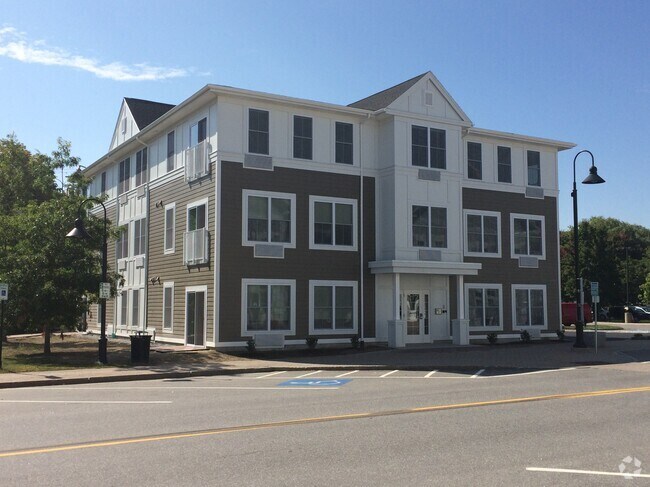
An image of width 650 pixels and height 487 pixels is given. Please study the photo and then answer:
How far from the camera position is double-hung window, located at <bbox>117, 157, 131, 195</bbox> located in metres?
34.5

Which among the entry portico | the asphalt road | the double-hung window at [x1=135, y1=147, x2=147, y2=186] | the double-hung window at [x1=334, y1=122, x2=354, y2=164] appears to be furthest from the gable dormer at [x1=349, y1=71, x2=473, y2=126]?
the asphalt road

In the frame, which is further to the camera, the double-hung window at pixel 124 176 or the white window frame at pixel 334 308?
the double-hung window at pixel 124 176

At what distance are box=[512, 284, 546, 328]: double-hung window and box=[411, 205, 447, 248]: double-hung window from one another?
545cm

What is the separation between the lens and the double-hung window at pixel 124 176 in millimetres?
34475

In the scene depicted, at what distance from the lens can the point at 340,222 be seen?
2688 cm

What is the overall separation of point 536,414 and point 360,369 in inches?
367

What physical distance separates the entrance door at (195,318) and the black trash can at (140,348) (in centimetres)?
388

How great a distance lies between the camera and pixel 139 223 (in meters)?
32.8

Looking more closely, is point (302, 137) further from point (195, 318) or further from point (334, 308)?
point (195, 318)

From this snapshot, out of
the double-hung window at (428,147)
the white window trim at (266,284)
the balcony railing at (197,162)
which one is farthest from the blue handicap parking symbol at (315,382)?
the double-hung window at (428,147)

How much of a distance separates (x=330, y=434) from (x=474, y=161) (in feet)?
76.4

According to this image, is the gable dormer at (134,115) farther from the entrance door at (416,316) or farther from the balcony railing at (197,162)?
the entrance door at (416,316)

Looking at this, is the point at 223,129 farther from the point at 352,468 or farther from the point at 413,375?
the point at 352,468

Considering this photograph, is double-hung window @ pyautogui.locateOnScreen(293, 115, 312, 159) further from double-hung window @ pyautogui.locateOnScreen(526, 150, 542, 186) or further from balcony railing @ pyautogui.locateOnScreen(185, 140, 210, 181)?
double-hung window @ pyautogui.locateOnScreen(526, 150, 542, 186)
